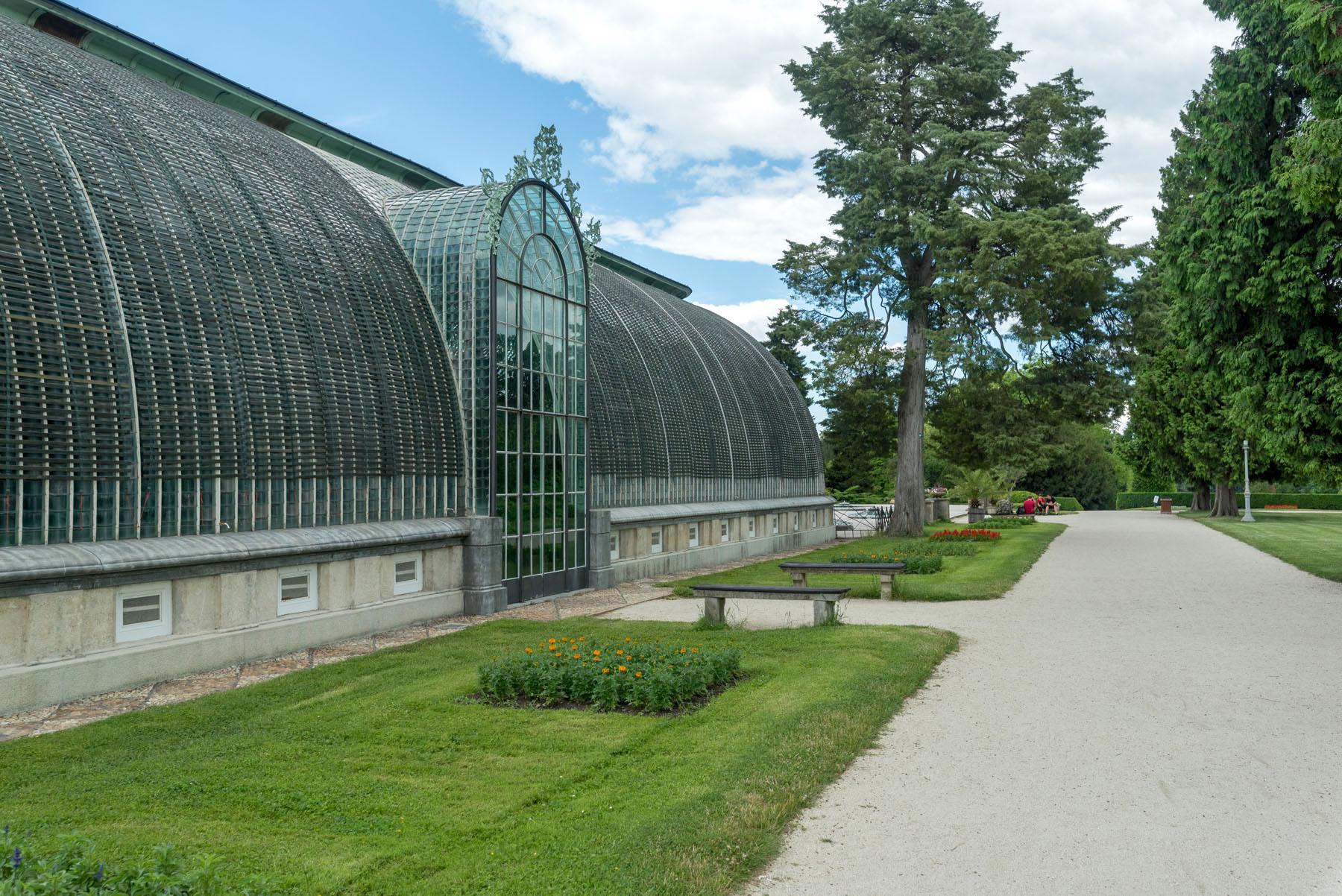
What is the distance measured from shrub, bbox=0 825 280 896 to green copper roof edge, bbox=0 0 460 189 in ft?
47.6

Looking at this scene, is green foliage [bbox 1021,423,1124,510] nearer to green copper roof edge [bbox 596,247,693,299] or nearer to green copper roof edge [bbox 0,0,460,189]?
green copper roof edge [bbox 596,247,693,299]

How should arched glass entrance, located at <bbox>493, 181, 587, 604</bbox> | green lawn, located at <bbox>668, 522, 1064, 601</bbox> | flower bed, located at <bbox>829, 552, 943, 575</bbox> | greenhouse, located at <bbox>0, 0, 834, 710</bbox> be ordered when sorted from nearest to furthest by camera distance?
greenhouse, located at <bbox>0, 0, 834, 710</bbox> → arched glass entrance, located at <bbox>493, 181, 587, 604</bbox> → green lawn, located at <bbox>668, 522, 1064, 601</bbox> → flower bed, located at <bbox>829, 552, 943, 575</bbox>

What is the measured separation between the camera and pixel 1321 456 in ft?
62.3

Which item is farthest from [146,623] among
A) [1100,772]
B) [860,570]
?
[860,570]

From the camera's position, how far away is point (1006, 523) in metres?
43.7

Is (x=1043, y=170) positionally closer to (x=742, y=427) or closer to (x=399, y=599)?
(x=742, y=427)

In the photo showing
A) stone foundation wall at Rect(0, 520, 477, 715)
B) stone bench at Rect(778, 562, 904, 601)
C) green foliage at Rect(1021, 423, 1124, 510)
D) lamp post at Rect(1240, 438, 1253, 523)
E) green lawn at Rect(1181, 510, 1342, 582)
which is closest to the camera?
stone foundation wall at Rect(0, 520, 477, 715)

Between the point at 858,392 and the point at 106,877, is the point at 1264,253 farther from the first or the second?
the point at 106,877

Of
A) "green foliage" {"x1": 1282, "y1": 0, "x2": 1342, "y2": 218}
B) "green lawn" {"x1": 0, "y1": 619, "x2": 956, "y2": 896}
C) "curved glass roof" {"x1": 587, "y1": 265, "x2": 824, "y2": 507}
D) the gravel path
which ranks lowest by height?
the gravel path

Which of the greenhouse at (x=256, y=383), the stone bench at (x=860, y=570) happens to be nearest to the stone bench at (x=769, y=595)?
the stone bench at (x=860, y=570)

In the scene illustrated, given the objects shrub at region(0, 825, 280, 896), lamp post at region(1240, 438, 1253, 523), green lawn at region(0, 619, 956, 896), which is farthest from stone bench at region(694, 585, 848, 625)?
lamp post at region(1240, 438, 1253, 523)

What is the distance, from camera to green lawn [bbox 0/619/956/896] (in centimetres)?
546

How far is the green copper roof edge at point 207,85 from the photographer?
50.8 feet

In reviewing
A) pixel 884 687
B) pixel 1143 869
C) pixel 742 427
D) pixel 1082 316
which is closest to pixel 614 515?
pixel 742 427
